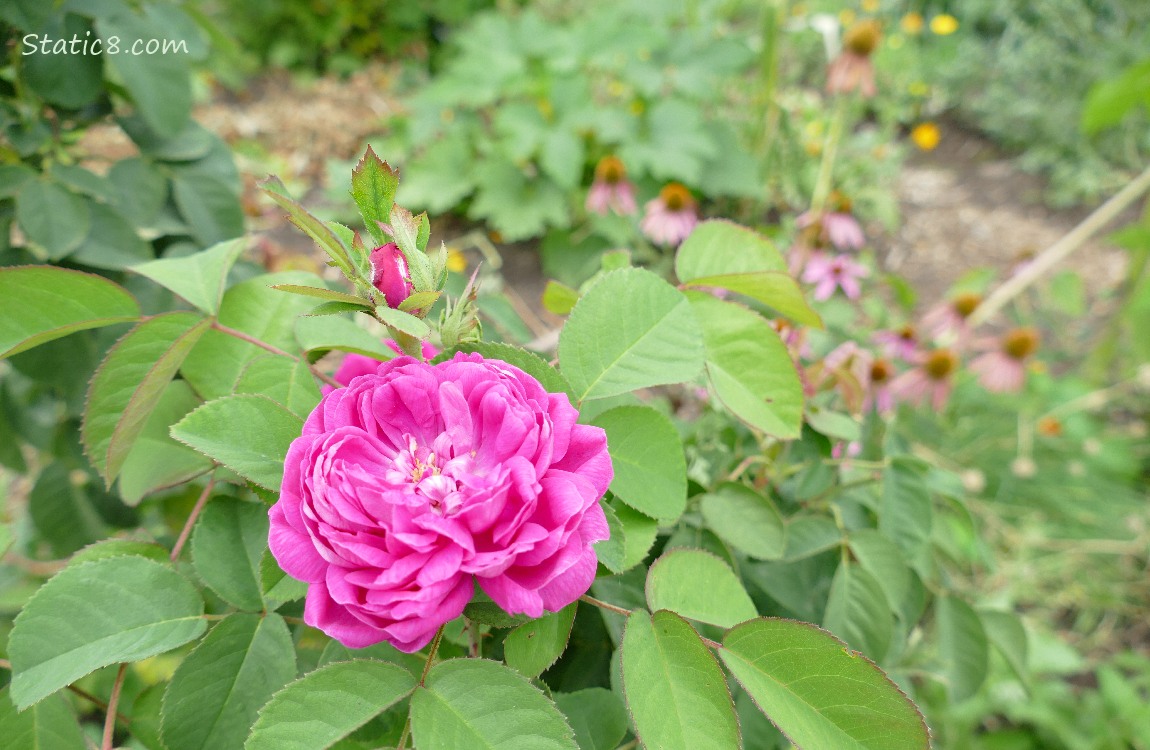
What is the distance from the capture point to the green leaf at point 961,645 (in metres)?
0.70

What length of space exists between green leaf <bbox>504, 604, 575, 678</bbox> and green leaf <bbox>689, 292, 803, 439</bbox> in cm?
19

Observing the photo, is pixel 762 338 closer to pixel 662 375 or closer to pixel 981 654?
pixel 662 375

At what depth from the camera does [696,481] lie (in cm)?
55

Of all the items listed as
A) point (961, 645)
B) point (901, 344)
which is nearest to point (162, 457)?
point (961, 645)

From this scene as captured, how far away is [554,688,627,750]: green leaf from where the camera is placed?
45 centimetres

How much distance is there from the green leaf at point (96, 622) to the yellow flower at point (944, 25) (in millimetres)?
3741

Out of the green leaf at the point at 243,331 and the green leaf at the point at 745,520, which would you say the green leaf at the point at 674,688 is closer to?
the green leaf at the point at 745,520

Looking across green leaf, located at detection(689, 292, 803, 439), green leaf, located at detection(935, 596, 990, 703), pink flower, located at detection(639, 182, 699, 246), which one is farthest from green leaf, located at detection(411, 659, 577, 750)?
pink flower, located at detection(639, 182, 699, 246)

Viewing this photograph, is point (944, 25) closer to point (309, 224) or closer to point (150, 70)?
point (150, 70)

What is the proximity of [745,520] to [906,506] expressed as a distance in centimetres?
20

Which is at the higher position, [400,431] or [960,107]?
[400,431]

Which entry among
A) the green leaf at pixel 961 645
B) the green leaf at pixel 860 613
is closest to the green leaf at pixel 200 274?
the green leaf at pixel 860 613

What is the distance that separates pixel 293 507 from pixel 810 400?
0.46 meters

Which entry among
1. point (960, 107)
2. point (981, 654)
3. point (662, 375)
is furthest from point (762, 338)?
point (960, 107)
